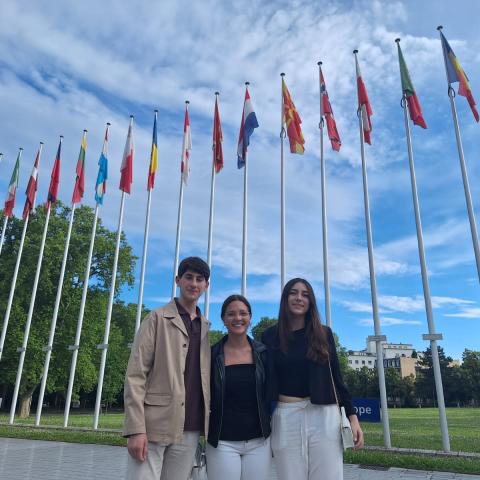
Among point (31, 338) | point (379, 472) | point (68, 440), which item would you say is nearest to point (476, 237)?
point (379, 472)

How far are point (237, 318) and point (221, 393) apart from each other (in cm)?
53

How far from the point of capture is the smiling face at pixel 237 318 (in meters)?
3.12

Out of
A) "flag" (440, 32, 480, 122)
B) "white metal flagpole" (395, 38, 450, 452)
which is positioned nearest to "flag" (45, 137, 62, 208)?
"white metal flagpole" (395, 38, 450, 452)

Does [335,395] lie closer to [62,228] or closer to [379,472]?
[379,472]

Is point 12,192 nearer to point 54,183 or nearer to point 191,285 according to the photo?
point 54,183

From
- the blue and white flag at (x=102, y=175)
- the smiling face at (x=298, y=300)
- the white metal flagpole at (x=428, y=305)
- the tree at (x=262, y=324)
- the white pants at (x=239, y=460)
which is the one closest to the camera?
the white pants at (x=239, y=460)

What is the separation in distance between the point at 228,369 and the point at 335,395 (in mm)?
742

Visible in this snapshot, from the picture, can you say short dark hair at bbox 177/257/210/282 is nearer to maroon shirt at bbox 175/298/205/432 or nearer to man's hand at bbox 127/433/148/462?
maroon shirt at bbox 175/298/205/432

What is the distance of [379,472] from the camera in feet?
24.0

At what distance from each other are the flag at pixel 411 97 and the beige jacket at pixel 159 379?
421 inches

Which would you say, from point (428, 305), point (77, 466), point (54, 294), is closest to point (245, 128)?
point (428, 305)

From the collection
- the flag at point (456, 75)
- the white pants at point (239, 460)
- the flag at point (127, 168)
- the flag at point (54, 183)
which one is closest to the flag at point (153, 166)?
the flag at point (127, 168)

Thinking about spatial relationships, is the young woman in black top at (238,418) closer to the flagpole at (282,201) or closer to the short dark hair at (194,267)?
the short dark hair at (194,267)

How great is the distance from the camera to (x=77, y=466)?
26.0ft
